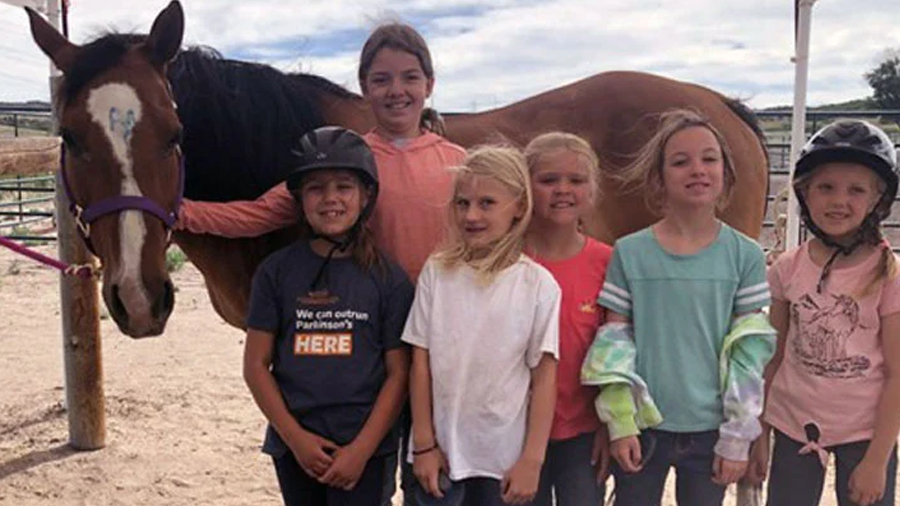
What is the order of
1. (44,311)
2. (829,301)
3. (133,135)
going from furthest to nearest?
(44,311)
(133,135)
(829,301)

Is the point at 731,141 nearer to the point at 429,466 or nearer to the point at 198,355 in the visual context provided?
the point at 429,466

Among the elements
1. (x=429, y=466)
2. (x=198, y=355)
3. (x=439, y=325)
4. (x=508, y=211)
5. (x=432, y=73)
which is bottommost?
(x=198, y=355)

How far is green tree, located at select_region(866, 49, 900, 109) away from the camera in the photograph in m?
24.0

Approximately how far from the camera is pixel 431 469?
1.86 m

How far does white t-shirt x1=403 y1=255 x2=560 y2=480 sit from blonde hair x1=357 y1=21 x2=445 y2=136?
0.69 m

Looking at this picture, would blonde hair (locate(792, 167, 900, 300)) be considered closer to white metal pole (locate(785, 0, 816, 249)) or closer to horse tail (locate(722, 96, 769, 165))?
horse tail (locate(722, 96, 769, 165))

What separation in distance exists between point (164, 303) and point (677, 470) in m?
1.48

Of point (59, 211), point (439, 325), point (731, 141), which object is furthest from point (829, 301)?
point (59, 211)

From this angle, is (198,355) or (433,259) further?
(198,355)

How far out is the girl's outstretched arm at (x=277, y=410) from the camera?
74.2 inches

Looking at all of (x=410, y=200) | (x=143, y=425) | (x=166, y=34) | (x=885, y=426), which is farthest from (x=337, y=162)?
(x=143, y=425)

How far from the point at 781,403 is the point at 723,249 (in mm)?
501

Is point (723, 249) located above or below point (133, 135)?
below

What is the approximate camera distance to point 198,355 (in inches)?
225
